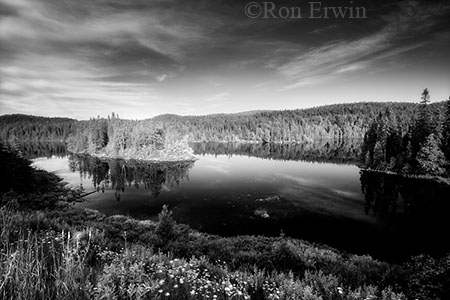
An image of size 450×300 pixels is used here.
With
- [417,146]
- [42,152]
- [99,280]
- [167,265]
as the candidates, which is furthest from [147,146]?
[99,280]

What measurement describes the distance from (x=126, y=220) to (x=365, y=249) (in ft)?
74.2

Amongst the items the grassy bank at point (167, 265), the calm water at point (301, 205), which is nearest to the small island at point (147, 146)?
the calm water at point (301, 205)

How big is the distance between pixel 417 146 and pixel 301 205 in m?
38.6

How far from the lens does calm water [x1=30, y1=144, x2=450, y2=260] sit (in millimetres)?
22312

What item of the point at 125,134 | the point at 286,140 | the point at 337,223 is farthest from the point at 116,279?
the point at 286,140

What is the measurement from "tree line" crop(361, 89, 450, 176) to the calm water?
6.11 meters

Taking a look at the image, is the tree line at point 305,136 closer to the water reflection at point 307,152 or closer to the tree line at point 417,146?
the tree line at point 417,146

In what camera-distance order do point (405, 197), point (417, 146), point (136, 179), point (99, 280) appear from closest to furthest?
point (99, 280)
point (405, 197)
point (136, 179)
point (417, 146)

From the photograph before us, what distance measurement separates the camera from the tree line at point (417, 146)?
46.0 metres

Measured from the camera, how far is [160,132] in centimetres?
8912

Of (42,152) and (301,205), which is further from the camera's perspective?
(42,152)

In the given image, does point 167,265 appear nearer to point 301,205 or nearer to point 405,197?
point 301,205

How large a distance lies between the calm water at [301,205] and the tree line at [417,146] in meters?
6.11

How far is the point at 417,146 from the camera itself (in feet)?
167
